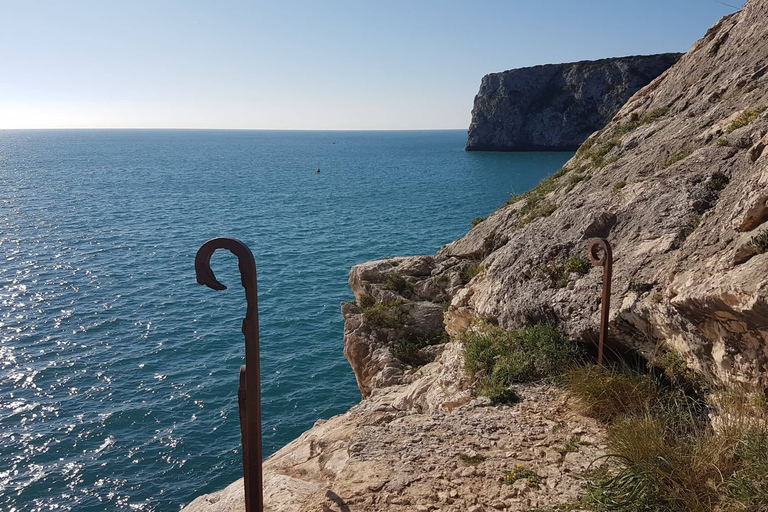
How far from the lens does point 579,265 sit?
10188 mm

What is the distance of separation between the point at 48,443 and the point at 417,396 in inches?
599

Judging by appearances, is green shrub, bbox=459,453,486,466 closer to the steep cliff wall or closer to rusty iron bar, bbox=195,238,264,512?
rusty iron bar, bbox=195,238,264,512

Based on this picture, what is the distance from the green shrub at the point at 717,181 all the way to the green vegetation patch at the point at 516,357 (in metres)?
3.70

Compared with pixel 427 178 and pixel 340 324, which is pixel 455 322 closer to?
pixel 340 324

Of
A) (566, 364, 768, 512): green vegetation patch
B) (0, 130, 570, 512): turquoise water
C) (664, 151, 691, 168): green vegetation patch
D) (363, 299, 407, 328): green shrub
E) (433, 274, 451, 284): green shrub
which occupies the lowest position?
(0, 130, 570, 512): turquoise water

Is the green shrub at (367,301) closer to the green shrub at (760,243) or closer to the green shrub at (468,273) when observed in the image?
the green shrub at (468,273)

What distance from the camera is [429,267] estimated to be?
1795 cm

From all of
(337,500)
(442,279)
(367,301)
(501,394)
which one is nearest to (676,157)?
(501,394)

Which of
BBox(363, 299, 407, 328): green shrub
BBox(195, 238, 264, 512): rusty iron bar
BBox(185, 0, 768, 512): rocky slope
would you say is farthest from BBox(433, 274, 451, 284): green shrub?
BBox(195, 238, 264, 512): rusty iron bar

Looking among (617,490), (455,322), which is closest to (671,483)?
(617,490)

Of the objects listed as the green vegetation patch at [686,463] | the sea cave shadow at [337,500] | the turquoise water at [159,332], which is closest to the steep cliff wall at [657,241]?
the green vegetation patch at [686,463]

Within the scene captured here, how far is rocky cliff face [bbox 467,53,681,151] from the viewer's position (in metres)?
111

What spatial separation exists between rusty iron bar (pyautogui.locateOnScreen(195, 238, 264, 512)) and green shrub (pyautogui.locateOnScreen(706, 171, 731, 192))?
8422 millimetres

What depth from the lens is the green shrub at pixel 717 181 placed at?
942cm
